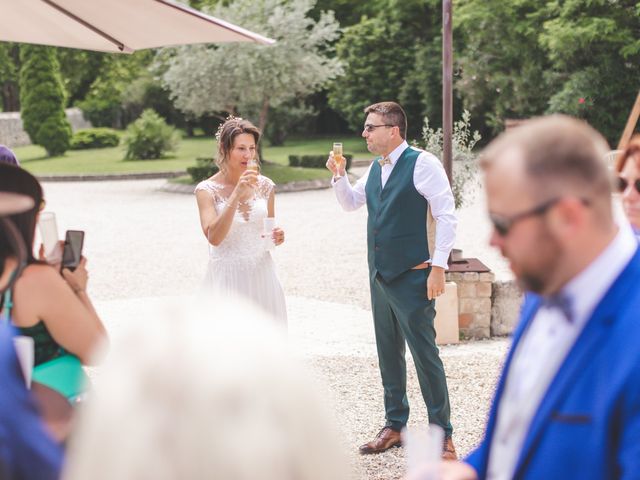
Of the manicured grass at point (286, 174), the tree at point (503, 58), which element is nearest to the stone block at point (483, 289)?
the manicured grass at point (286, 174)

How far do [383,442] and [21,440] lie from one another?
3.43 m

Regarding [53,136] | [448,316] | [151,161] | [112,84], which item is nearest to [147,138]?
[151,161]

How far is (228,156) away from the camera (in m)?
4.77

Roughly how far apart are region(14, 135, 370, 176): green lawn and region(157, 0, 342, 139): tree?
2.19 metres

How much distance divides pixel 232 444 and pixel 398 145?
3.78 m

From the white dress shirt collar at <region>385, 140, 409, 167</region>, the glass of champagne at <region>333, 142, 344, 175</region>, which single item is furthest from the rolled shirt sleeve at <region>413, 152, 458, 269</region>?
the glass of champagne at <region>333, 142, 344, 175</region>

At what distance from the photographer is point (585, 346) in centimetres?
150

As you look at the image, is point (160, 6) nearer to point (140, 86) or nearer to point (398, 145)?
point (398, 145)

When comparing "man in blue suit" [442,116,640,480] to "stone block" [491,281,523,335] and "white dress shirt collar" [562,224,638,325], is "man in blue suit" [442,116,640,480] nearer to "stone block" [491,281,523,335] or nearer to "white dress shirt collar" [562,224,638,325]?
"white dress shirt collar" [562,224,638,325]

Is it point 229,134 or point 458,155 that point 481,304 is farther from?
point 229,134

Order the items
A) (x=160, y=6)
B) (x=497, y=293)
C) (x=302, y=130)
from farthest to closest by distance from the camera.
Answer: (x=302, y=130) → (x=497, y=293) → (x=160, y=6)

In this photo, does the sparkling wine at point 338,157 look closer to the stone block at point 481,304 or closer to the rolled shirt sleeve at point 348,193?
the rolled shirt sleeve at point 348,193

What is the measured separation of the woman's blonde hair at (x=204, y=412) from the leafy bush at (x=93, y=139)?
35.5m

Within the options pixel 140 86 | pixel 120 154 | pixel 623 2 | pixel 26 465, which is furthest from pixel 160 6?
pixel 140 86
